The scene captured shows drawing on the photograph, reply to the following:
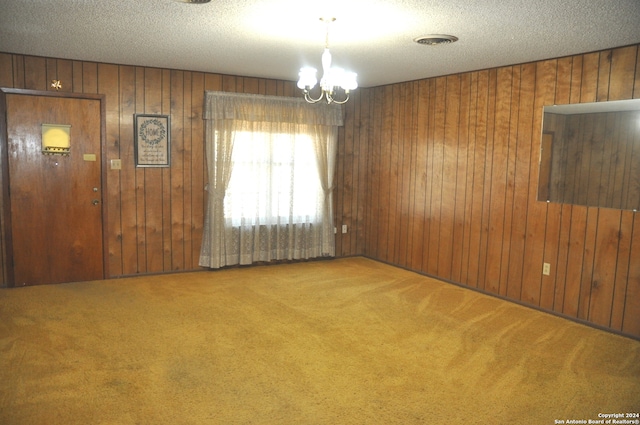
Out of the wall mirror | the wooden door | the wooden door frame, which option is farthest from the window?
the wall mirror

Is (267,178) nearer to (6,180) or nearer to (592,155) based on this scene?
(6,180)

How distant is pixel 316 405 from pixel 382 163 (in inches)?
163

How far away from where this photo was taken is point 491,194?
16.5 ft

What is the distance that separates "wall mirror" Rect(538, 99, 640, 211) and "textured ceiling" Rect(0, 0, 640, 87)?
54 cm

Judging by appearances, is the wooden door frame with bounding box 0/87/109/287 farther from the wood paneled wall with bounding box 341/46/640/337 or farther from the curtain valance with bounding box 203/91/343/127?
the wood paneled wall with bounding box 341/46/640/337

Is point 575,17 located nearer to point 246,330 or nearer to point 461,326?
point 461,326

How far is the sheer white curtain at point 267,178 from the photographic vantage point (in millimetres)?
5723

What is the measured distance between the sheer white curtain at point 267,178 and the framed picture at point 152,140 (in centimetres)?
45

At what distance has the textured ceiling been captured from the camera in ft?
9.91

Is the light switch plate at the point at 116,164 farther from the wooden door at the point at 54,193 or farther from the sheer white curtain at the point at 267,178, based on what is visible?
the sheer white curtain at the point at 267,178

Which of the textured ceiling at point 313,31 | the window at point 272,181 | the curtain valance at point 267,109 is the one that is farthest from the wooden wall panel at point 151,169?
the window at point 272,181

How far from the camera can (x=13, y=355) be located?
336 centimetres

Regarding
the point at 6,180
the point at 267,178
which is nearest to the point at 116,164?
the point at 6,180

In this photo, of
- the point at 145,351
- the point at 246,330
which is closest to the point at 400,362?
the point at 246,330
